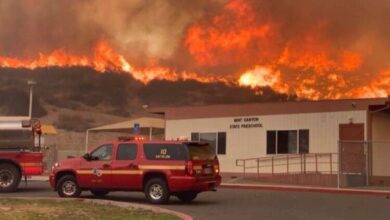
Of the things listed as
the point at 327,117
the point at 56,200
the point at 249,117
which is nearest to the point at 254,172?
the point at 249,117

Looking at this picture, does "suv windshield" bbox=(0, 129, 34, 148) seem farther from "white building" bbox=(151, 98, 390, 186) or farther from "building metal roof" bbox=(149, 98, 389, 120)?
"building metal roof" bbox=(149, 98, 389, 120)

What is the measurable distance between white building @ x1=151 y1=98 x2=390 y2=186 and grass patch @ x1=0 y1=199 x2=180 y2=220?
12.8 metres

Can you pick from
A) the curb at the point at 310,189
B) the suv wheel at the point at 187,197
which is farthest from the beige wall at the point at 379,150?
the suv wheel at the point at 187,197

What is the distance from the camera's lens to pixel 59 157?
143 ft

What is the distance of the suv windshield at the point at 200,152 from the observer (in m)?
17.9

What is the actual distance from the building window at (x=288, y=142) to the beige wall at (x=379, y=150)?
10.3ft

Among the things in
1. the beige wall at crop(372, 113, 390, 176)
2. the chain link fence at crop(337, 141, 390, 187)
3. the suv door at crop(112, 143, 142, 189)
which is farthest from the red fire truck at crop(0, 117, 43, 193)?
the beige wall at crop(372, 113, 390, 176)

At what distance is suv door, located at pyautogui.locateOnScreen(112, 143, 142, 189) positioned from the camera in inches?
718

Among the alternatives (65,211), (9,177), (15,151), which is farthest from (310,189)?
(65,211)

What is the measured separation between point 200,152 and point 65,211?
548 centimetres

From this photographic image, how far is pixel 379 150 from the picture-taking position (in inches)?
1095

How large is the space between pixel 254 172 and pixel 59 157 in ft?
59.1

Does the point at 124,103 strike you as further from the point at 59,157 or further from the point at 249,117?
the point at 249,117

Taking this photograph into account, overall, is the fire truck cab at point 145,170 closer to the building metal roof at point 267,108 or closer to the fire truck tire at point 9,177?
the fire truck tire at point 9,177
